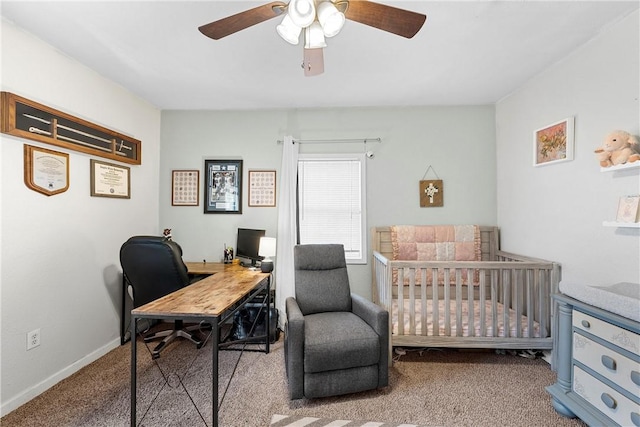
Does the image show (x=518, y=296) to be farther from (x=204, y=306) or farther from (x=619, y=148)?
(x=204, y=306)

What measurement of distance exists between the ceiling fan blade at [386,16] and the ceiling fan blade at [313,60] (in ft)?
0.77

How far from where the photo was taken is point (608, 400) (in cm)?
158

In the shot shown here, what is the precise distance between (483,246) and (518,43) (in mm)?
2002

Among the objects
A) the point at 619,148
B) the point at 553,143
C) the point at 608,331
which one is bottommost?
the point at 608,331

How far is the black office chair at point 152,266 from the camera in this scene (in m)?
2.36

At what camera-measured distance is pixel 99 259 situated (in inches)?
105

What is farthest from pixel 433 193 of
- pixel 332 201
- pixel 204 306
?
pixel 204 306

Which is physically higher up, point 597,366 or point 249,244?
point 249,244

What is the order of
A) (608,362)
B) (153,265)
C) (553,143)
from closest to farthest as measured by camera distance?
(608,362), (153,265), (553,143)

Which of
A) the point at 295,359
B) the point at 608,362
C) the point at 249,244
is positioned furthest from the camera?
the point at 249,244

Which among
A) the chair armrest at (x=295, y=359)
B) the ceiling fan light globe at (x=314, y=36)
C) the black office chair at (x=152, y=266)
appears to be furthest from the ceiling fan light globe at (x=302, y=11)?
the black office chair at (x=152, y=266)

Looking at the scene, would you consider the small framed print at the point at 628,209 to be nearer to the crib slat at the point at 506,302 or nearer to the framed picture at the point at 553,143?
the framed picture at the point at 553,143

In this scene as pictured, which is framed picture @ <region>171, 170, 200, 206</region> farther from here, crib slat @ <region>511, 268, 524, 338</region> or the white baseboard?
crib slat @ <region>511, 268, 524, 338</region>

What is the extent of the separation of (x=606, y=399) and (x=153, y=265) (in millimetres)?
3058
